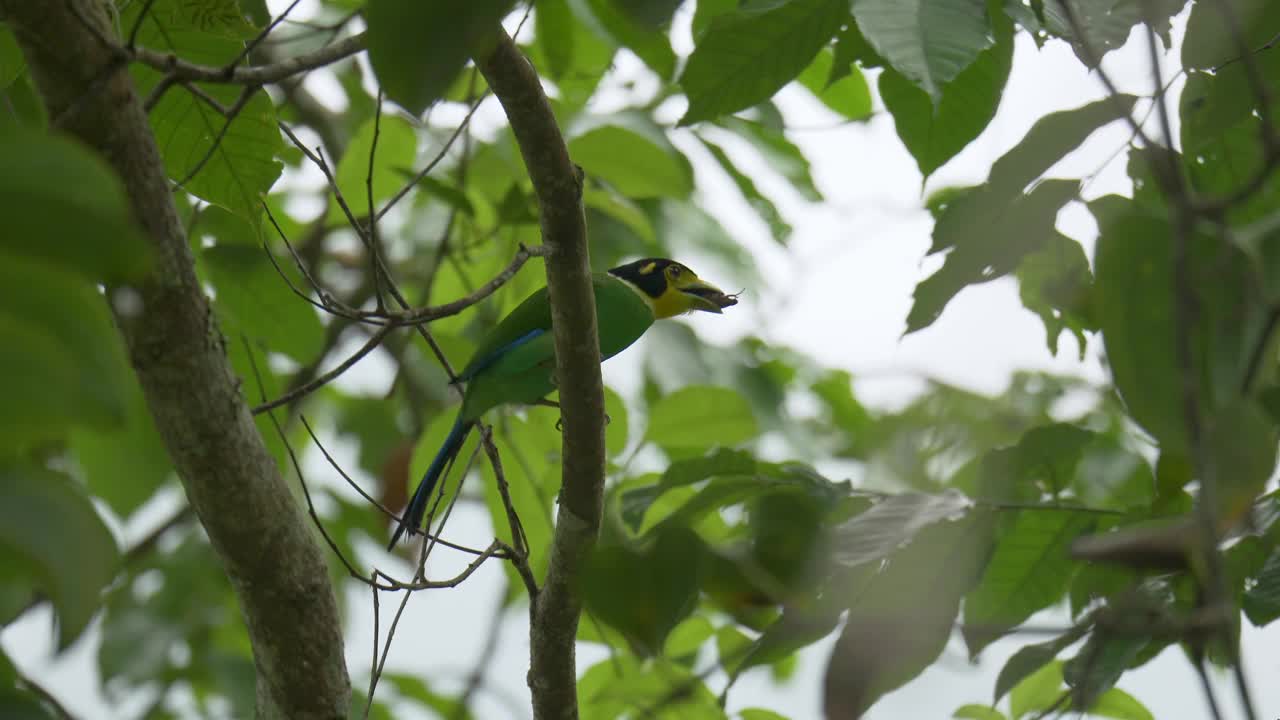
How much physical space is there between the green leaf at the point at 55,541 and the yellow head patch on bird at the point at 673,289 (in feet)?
11.5

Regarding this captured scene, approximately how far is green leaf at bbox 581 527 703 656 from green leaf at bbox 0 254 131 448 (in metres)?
0.54

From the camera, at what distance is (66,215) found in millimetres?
815

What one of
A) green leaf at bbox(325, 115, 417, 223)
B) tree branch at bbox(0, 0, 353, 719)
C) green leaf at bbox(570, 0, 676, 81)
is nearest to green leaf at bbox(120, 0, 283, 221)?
tree branch at bbox(0, 0, 353, 719)

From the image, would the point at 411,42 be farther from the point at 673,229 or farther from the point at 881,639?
the point at 673,229

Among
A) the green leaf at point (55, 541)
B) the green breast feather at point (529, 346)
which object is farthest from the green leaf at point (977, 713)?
the green leaf at point (55, 541)

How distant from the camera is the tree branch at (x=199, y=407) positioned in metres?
1.71

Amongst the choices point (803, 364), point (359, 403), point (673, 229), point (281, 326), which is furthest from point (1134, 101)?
point (359, 403)

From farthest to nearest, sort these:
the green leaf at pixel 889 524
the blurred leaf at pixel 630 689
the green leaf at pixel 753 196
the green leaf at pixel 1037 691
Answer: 1. the green leaf at pixel 753 196
2. the green leaf at pixel 1037 691
3. the blurred leaf at pixel 630 689
4. the green leaf at pixel 889 524

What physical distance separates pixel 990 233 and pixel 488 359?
1.77m

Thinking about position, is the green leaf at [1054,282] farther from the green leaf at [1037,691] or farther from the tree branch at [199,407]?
the tree branch at [199,407]

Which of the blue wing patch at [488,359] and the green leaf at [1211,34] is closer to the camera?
the green leaf at [1211,34]

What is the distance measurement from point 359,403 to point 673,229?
2549 millimetres

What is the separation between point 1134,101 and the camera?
7.45 feet

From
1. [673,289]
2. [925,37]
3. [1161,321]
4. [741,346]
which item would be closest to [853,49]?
[925,37]
